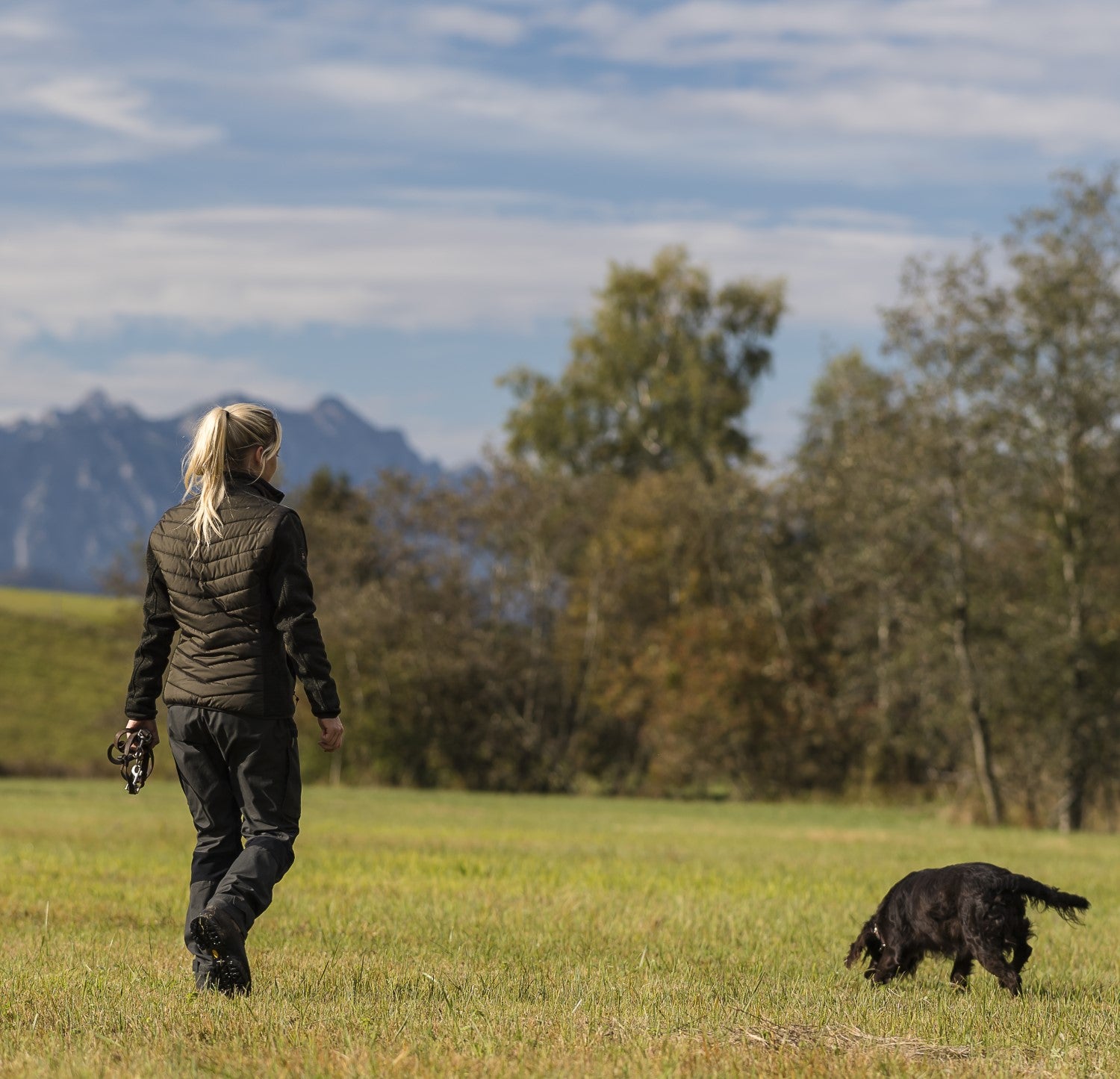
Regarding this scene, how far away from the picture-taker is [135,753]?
6.98 metres

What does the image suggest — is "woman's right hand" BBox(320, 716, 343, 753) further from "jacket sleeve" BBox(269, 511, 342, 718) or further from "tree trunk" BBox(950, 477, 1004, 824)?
"tree trunk" BBox(950, 477, 1004, 824)

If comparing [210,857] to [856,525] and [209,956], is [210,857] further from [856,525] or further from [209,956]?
[856,525]

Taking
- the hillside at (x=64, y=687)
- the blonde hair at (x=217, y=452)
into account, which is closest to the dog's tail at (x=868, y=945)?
the blonde hair at (x=217, y=452)

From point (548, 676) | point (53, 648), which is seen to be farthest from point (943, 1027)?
point (53, 648)

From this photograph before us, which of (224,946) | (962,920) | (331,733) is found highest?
(331,733)

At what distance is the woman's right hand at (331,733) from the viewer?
6484mm

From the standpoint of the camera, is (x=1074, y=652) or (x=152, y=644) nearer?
(x=152, y=644)

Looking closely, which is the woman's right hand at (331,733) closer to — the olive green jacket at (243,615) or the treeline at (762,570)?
the olive green jacket at (243,615)

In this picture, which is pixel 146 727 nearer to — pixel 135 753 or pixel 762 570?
pixel 135 753

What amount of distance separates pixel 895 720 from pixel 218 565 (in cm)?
3289

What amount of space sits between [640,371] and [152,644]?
156ft

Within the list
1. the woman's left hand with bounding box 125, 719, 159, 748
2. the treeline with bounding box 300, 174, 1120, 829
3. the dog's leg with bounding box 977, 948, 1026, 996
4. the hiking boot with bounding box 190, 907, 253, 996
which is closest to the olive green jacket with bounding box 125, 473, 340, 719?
the woman's left hand with bounding box 125, 719, 159, 748

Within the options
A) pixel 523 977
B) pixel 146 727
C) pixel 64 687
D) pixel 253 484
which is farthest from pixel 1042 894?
pixel 64 687

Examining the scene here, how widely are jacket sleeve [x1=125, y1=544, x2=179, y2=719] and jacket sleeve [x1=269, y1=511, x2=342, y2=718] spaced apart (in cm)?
61
